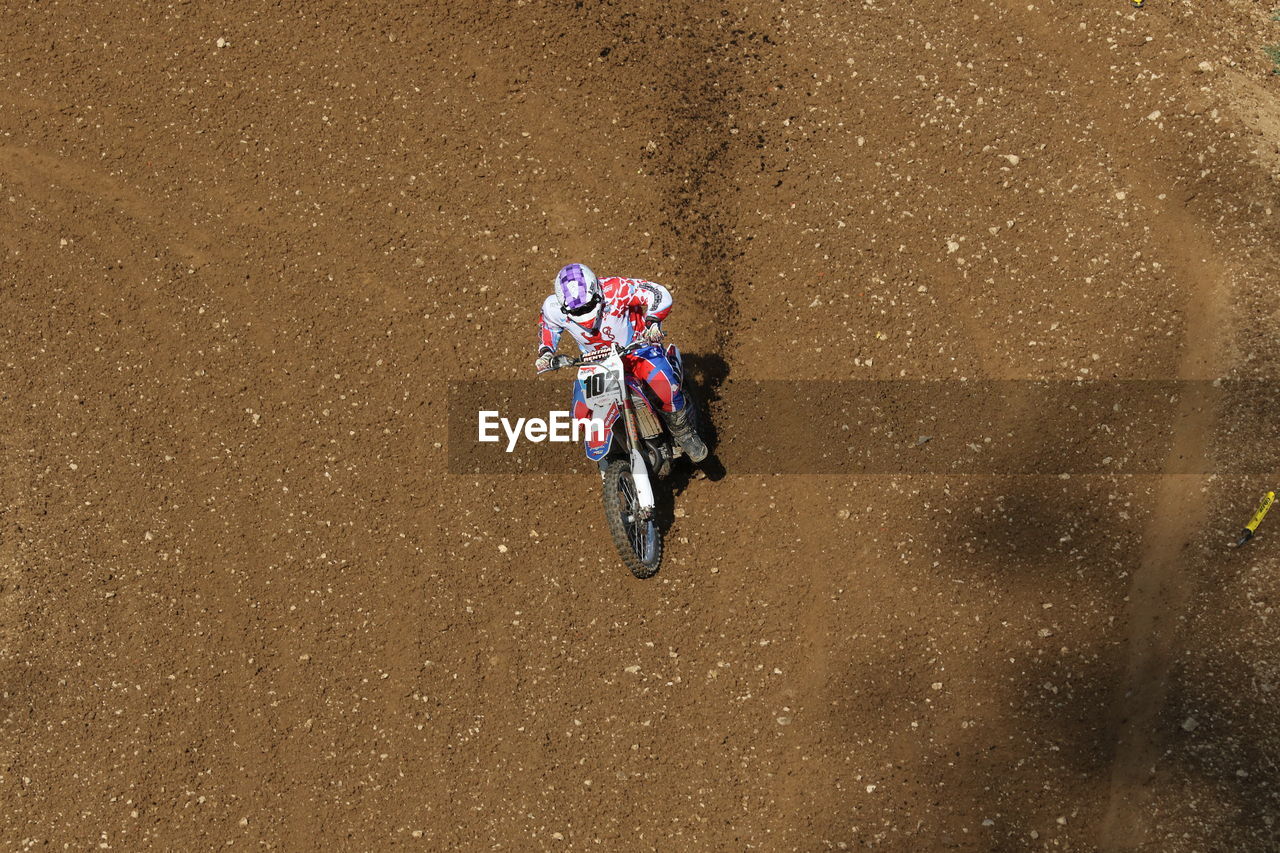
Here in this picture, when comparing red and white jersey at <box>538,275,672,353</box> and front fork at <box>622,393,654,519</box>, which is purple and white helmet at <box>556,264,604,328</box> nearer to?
red and white jersey at <box>538,275,672,353</box>

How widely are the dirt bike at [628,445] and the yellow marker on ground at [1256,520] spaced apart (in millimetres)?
5365

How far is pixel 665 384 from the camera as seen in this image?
886 centimetres

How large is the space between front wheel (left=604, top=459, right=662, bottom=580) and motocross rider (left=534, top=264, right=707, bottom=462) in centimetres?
72

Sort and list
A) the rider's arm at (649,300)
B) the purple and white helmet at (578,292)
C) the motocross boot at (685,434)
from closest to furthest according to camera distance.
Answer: the purple and white helmet at (578,292)
the rider's arm at (649,300)
the motocross boot at (685,434)

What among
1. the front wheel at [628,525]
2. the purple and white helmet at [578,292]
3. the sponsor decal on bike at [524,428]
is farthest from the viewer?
the sponsor decal on bike at [524,428]

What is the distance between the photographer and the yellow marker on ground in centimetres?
866

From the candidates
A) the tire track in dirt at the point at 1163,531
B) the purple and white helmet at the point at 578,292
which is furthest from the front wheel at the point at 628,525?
the tire track in dirt at the point at 1163,531

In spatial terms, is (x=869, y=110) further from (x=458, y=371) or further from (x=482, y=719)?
(x=482, y=719)

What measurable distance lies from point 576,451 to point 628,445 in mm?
1588

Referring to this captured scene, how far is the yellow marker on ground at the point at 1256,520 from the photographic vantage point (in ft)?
28.4

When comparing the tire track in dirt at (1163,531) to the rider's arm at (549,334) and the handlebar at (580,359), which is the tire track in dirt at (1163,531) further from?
the rider's arm at (549,334)

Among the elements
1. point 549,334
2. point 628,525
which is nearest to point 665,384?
point 549,334

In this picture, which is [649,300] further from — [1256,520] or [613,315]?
[1256,520]

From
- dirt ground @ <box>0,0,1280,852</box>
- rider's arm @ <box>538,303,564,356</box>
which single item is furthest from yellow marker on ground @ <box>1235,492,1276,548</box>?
rider's arm @ <box>538,303,564,356</box>
